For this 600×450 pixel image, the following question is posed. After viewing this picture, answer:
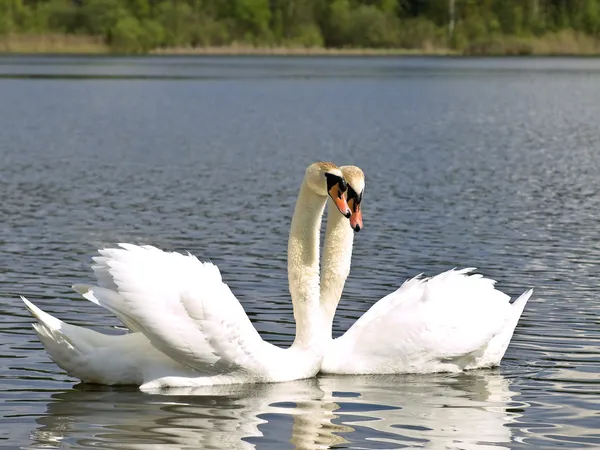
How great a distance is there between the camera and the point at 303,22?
144 metres

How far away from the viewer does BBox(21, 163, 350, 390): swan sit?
9672 millimetres

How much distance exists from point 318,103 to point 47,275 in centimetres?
4383

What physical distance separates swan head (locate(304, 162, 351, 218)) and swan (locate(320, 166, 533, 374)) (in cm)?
8

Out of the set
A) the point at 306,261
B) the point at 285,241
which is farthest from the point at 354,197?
the point at 285,241

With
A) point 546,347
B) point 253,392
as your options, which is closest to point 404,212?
point 546,347

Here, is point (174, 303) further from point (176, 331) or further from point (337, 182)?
point (337, 182)

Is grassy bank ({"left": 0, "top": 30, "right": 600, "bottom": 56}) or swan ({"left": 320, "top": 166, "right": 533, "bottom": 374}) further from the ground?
swan ({"left": 320, "top": 166, "right": 533, "bottom": 374})

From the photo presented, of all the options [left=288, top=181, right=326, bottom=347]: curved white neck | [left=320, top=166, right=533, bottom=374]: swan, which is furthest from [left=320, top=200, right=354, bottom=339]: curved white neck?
[left=288, top=181, right=326, bottom=347]: curved white neck

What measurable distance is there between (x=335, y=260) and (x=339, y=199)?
954 mm

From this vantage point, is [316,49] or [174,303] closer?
[174,303]

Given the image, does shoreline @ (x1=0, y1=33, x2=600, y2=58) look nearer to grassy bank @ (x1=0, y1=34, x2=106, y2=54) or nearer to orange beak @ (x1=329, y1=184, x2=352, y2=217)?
grassy bank @ (x1=0, y1=34, x2=106, y2=54)

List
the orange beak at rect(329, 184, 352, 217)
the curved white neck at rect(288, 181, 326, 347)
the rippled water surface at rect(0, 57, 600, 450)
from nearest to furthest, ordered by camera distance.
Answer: the rippled water surface at rect(0, 57, 600, 450) → the orange beak at rect(329, 184, 352, 217) → the curved white neck at rect(288, 181, 326, 347)

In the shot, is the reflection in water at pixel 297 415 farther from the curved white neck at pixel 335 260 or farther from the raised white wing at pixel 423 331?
the curved white neck at pixel 335 260

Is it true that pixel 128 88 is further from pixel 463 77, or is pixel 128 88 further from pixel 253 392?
pixel 253 392
